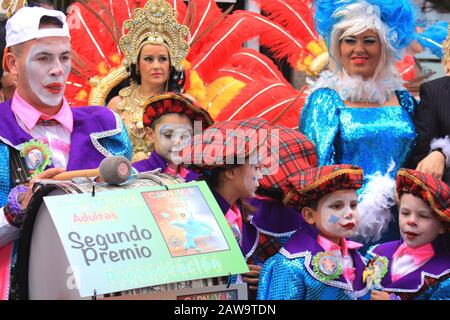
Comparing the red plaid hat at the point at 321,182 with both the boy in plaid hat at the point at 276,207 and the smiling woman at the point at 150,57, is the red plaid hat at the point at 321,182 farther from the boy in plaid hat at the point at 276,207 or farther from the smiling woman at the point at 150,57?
the smiling woman at the point at 150,57

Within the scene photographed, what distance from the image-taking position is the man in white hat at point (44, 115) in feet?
14.3

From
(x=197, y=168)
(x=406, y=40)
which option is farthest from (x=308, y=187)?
(x=406, y=40)

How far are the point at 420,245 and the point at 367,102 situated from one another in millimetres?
1161

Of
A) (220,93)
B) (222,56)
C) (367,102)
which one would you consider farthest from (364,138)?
(222,56)

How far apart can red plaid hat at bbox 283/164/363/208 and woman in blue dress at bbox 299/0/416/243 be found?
0.97m

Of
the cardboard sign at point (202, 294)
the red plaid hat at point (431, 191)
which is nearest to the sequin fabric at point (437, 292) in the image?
the red plaid hat at point (431, 191)

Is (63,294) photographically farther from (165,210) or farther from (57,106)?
(57,106)

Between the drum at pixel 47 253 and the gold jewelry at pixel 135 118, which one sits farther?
the gold jewelry at pixel 135 118

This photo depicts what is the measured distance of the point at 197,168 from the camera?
4.54 m

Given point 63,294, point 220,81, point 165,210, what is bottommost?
point 63,294

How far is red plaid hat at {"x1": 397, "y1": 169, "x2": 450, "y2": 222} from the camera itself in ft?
15.3

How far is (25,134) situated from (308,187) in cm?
117

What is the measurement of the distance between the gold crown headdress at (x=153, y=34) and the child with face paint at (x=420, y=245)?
2.32 m

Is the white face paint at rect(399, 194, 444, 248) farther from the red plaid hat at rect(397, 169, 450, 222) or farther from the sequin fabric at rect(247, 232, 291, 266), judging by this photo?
the sequin fabric at rect(247, 232, 291, 266)
